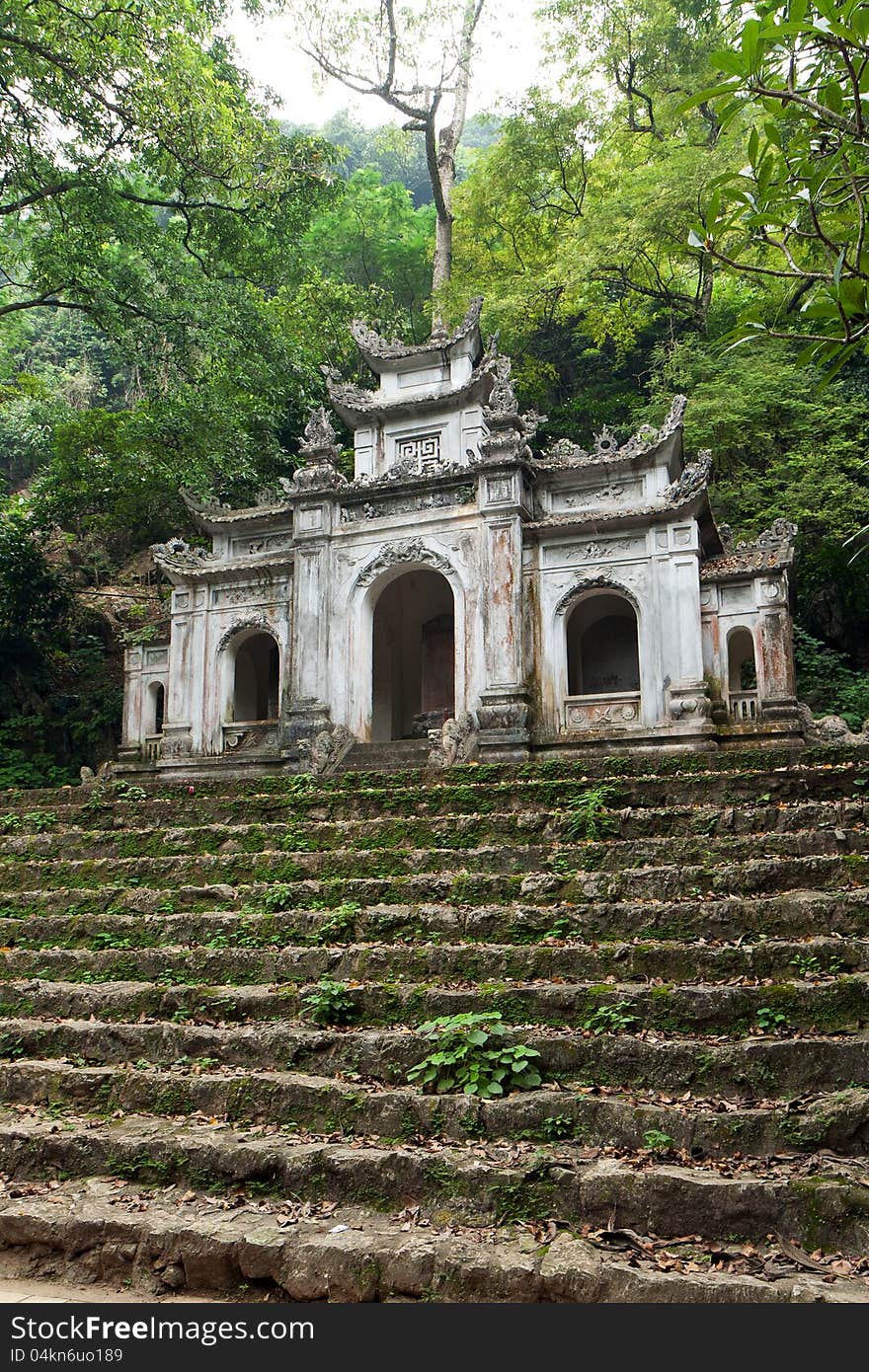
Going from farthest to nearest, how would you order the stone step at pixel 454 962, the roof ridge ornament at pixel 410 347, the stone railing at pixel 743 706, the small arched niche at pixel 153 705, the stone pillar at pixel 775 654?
the small arched niche at pixel 153 705
the roof ridge ornament at pixel 410 347
the stone railing at pixel 743 706
the stone pillar at pixel 775 654
the stone step at pixel 454 962

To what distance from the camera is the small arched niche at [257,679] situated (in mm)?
18250

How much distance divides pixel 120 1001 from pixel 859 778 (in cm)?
572

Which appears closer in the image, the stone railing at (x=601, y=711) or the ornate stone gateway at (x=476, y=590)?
the ornate stone gateway at (x=476, y=590)

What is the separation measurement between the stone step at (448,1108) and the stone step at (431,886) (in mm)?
1833

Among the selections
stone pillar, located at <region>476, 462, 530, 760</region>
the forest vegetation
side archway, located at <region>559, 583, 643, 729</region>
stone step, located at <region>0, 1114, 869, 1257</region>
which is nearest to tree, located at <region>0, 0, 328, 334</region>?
the forest vegetation

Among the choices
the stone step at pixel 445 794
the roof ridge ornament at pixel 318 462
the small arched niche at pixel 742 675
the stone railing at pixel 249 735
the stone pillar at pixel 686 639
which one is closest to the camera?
the stone step at pixel 445 794

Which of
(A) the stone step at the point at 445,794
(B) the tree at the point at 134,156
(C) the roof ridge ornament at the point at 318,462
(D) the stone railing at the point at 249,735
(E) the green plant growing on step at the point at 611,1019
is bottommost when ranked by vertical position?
(E) the green plant growing on step at the point at 611,1019

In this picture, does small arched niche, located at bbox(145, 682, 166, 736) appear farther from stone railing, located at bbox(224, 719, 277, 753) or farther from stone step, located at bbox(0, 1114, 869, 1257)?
stone step, located at bbox(0, 1114, 869, 1257)

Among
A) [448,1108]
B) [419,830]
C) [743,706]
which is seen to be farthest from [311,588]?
[448,1108]

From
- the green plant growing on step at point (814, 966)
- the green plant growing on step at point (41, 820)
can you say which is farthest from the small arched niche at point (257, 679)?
the green plant growing on step at point (814, 966)

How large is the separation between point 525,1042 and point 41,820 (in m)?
7.24

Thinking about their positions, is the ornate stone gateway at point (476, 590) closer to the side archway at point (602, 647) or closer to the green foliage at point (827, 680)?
the side archway at point (602, 647)

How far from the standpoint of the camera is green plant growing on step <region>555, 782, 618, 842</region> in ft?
25.7

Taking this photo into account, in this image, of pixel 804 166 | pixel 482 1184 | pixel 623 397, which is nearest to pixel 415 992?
pixel 482 1184
